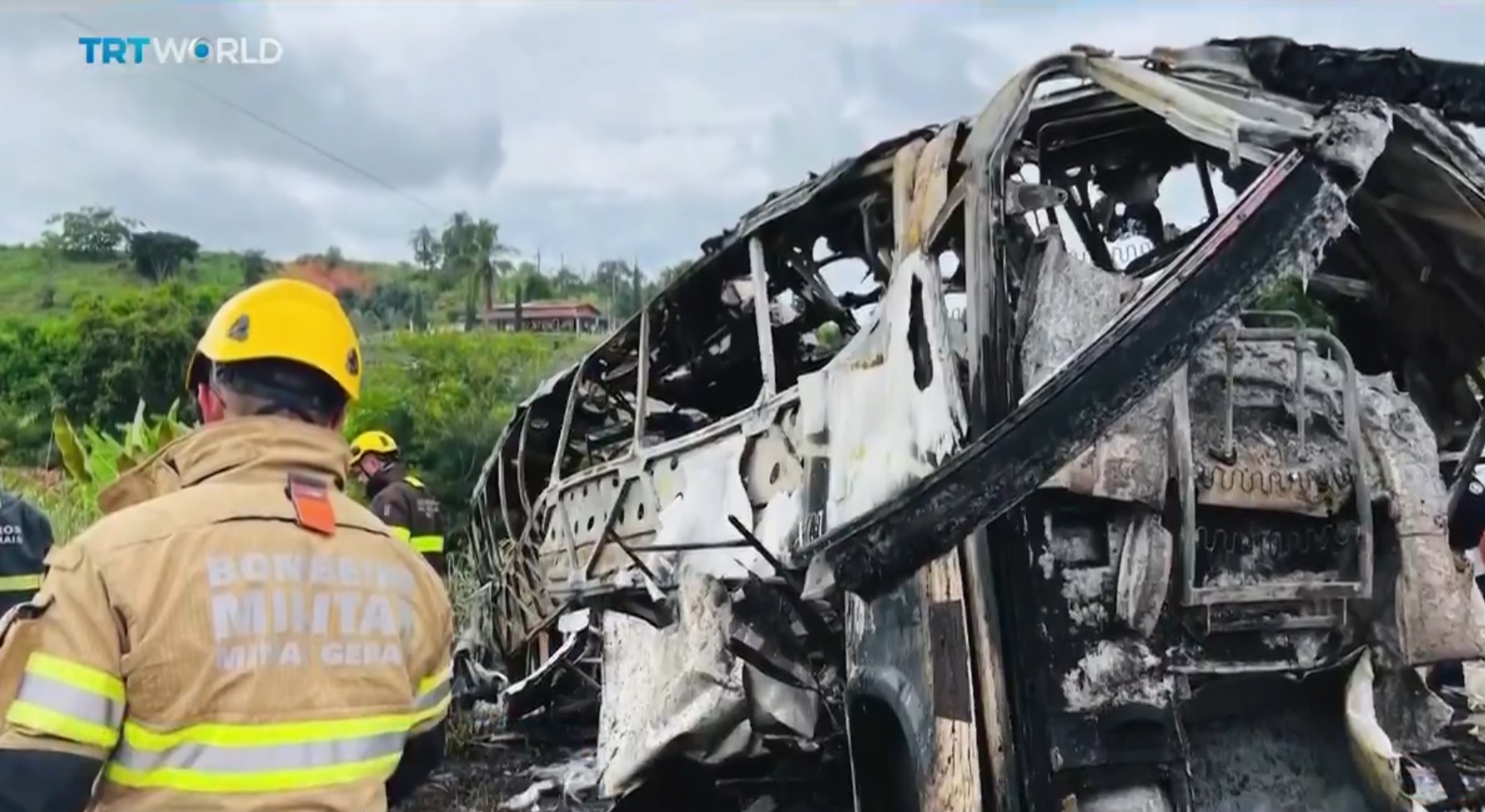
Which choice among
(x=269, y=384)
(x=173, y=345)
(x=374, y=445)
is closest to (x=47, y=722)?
(x=269, y=384)

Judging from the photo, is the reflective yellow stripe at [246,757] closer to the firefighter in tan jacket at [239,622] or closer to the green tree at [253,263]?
the firefighter in tan jacket at [239,622]

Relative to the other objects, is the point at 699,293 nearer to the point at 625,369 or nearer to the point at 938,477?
the point at 625,369

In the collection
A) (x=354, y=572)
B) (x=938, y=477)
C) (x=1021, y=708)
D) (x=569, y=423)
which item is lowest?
(x=1021, y=708)

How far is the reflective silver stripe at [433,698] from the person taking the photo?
6.22 feet

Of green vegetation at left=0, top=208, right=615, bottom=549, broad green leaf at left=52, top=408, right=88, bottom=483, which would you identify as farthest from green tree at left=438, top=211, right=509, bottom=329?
broad green leaf at left=52, top=408, right=88, bottom=483

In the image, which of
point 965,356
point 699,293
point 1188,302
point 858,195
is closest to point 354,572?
point 1188,302

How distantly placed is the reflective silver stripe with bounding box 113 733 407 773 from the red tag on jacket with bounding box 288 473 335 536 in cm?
27

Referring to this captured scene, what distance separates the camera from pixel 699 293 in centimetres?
533

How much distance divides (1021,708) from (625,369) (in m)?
3.91

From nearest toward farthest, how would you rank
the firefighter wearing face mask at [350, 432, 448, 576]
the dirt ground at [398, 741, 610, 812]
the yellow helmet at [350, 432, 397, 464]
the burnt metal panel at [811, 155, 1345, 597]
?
the burnt metal panel at [811, 155, 1345, 597]
the dirt ground at [398, 741, 610, 812]
the firefighter wearing face mask at [350, 432, 448, 576]
the yellow helmet at [350, 432, 397, 464]

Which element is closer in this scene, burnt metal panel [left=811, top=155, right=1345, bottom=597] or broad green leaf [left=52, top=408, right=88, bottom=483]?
burnt metal panel [left=811, top=155, right=1345, bottom=597]

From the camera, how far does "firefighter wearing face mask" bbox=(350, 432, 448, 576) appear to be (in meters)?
6.64

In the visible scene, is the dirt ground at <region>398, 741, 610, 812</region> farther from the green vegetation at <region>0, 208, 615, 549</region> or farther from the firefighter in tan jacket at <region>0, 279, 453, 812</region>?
the firefighter in tan jacket at <region>0, 279, 453, 812</region>

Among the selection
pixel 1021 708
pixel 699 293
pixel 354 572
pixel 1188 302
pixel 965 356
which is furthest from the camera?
pixel 699 293
